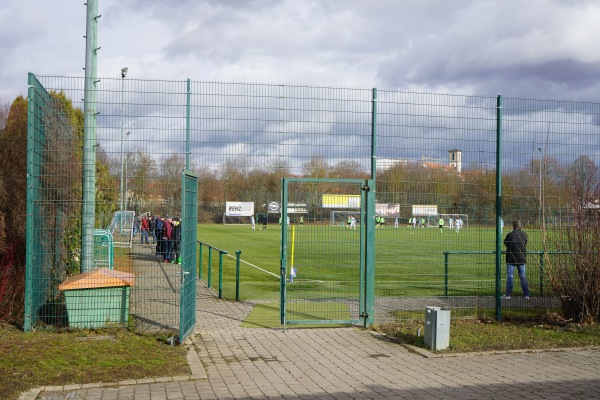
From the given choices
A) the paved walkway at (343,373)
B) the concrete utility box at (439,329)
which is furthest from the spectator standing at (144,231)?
the concrete utility box at (439,329)

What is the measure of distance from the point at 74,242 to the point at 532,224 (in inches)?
300

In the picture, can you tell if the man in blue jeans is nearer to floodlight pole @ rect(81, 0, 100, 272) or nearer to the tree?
the tree

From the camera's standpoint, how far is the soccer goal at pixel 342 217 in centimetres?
1064

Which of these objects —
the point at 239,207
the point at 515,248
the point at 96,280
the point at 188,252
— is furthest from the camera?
the point at 239,207

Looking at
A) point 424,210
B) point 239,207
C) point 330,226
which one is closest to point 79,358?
point 330,226

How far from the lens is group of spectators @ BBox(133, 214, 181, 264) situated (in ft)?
31.3

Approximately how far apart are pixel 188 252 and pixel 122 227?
1761 mm

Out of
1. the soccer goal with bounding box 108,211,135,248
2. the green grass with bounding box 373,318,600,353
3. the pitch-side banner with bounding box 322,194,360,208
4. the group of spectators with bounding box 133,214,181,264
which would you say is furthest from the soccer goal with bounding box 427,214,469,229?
the soccer goal with bounding box 108,211,135,248

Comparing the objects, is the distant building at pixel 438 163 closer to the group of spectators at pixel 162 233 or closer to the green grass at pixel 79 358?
the group of spectators at pixel 162 233

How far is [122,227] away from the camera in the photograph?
33.1 ft

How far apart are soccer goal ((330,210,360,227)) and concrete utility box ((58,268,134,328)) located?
11.0ft

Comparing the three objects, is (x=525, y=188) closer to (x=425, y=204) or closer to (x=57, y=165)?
(x=425, y=204)

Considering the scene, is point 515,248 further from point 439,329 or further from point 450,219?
point 439,329

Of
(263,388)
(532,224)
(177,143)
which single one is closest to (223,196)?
(177,143)
